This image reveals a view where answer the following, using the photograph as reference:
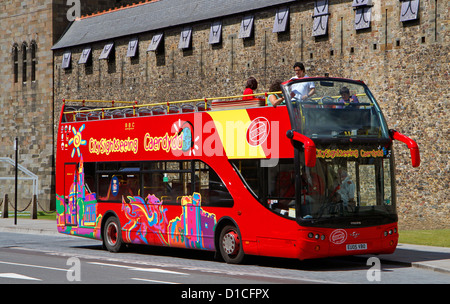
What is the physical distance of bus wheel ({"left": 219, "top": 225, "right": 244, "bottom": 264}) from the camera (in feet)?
51.0

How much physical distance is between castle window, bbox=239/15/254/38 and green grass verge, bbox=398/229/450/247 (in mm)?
13698

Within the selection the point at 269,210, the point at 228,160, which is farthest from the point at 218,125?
the point at 269,210

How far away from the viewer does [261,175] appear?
14930 millimetres

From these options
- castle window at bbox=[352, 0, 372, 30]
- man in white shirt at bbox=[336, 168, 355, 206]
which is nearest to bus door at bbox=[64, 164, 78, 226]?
man in white shirt at bbox=[336, 168, 355, 206]

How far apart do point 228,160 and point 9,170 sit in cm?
3607

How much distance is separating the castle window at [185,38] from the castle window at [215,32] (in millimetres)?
1563

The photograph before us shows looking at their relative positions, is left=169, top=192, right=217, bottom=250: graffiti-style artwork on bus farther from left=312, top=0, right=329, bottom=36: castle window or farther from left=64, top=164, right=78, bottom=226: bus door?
left=312, top=0, right=329, bottom=36: castle window

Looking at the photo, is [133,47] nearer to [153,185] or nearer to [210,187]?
[153,185]

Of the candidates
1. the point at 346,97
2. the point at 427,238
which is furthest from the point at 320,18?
the point at 346,97

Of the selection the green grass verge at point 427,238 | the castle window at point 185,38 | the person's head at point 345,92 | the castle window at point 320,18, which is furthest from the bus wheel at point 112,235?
the castle window at point 185,38

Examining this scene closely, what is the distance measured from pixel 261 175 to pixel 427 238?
7.68m
